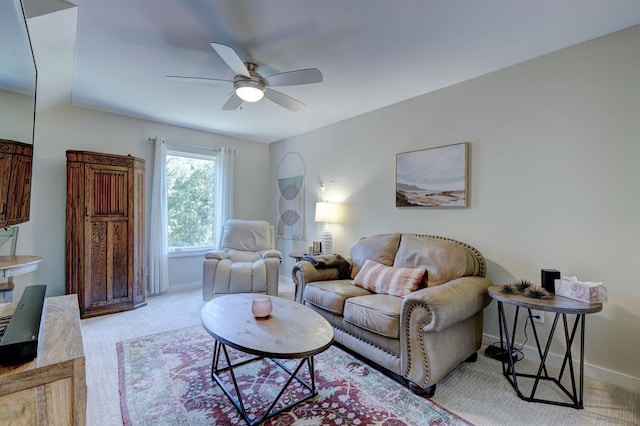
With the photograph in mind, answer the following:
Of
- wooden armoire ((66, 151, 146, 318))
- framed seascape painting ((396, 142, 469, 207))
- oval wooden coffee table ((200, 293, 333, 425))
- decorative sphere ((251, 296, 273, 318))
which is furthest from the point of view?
wooden armoire ((66, 151, 146, 318))

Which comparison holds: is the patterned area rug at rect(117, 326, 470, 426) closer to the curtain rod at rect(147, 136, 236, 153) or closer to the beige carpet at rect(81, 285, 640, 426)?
the beige carpet at rect(81, 285, 640, 426)

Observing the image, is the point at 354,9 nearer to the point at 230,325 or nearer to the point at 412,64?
the point at 412,64

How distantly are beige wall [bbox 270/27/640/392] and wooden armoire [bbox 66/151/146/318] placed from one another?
321 centimetres

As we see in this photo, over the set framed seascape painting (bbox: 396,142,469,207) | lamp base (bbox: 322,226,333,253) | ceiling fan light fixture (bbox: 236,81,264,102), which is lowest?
lamp base (bbox: 322,226,333,253)

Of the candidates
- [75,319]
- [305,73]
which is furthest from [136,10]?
[75,319]

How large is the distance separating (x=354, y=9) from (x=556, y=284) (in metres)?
2.24

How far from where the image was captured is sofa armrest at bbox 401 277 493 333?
6.05 ft

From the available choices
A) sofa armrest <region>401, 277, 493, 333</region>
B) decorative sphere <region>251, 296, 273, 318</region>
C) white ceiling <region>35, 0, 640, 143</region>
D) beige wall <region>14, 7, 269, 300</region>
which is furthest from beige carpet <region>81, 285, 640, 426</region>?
white ceiling <region>35, 0, 640, 143</region>

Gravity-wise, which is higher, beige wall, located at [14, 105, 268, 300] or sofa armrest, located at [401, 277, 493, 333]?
beige wall, located at [14, 105, 268, 300]

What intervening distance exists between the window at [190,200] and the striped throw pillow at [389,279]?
9.60 ft

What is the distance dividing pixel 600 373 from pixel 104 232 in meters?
4.72

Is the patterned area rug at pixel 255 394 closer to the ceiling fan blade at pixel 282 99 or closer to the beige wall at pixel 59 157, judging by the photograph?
the beige wall at pixel 59 157

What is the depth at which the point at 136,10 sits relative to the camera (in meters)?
1.87

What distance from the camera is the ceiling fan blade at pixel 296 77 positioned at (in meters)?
2.13
